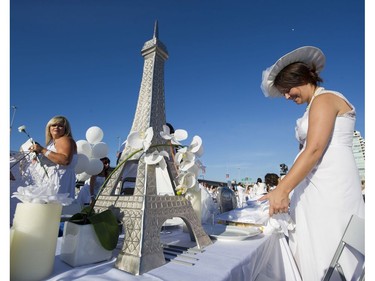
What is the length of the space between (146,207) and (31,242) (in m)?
0.40

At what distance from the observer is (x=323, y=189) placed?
123cm

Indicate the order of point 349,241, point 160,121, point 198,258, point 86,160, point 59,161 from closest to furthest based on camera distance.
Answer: point 198,258, point 349,241, point 160,121, point 59,161, point 86,160

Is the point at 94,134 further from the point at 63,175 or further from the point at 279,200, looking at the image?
the point at 279,200

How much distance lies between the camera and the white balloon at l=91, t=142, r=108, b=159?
481 centimetres

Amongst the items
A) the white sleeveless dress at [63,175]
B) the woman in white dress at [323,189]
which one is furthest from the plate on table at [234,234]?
the white sleeveless dress at [63,175]

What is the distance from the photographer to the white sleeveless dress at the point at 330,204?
3.89ft

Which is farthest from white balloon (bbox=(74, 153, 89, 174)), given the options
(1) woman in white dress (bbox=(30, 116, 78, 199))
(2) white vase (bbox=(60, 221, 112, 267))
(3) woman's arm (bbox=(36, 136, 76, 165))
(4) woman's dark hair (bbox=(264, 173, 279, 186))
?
(4) woman's dark hair (bbox=(264, 173, 279, 186))

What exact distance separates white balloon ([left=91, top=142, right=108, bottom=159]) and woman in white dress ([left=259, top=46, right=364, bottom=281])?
431 centimetres

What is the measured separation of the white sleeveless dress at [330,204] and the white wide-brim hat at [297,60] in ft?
1.14

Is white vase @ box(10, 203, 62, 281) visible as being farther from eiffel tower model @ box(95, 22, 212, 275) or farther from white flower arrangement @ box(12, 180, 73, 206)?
eiffel tower model @ box(95, 22, 212, 275)

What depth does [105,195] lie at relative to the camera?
44.1 inches
